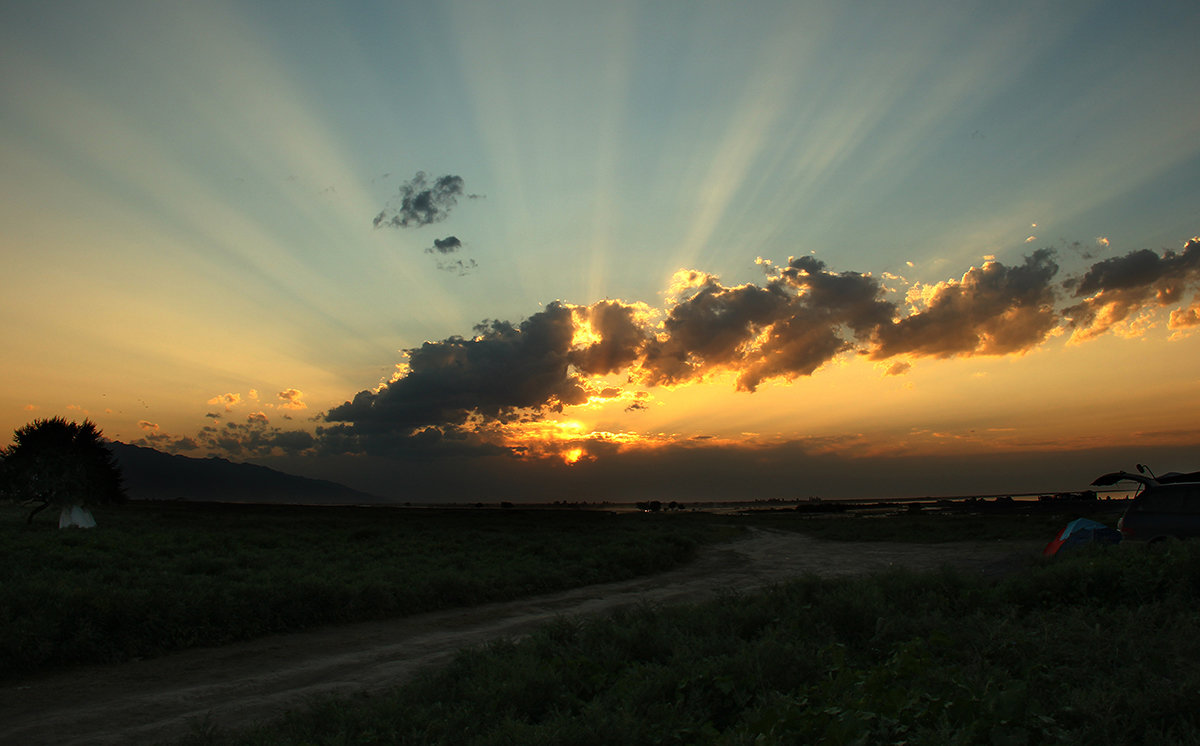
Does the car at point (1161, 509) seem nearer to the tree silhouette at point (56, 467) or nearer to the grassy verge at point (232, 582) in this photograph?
the grassy verge at point (232, 582)

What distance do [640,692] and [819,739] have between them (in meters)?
Answer: 2.63

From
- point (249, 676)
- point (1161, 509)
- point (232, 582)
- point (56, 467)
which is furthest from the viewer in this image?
point (56, 467)

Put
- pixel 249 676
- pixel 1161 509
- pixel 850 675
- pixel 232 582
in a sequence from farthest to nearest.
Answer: pixel 232 582
pixel 1161 509
pixel 249 676
pixel 850 675

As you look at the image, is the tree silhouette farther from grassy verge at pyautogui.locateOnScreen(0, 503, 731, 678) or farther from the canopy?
the canopy

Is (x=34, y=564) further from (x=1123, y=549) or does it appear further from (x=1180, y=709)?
(x=1123, y=549)

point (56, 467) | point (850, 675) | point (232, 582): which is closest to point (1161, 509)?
point (850, 675)

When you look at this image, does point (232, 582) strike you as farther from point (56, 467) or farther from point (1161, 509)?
point (56, 467)

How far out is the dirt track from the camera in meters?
8.80

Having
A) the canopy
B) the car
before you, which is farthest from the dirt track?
the car

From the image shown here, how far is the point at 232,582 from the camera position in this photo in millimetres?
16906

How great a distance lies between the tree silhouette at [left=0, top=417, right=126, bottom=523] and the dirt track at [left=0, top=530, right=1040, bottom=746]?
103 feet

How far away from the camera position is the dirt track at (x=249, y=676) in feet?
28.9

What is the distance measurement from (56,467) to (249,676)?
3493 centimetres

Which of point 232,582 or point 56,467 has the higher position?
point 56,467
